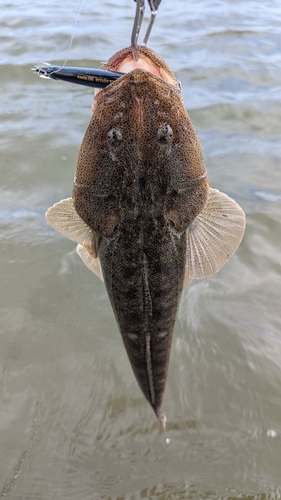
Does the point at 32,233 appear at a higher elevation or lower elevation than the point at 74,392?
higher

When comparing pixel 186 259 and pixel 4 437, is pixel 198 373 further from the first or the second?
pixel 4 437

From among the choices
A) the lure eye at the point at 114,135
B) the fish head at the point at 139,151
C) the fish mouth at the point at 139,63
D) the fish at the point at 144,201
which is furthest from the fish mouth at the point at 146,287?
the fish mouth at the point at 139,63

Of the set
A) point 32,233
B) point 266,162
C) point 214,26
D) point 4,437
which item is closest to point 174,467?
point 4,437

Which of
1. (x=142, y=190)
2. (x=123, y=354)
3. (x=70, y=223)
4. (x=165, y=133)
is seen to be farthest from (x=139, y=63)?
(x=123, y=354)

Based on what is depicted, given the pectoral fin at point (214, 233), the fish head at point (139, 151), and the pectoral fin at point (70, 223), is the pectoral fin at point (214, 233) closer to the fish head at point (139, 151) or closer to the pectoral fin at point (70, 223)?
the fish head at point (139, 151)

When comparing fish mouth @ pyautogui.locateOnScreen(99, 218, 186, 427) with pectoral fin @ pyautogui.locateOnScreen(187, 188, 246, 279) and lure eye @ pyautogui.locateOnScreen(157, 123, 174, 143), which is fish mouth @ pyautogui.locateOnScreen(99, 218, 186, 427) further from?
lure eye @ pyautogui.locateOnScreen(157, 123, 174, 143)

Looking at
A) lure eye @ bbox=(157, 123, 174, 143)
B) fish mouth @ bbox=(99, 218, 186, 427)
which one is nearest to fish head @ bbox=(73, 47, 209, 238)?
lure eye @ bbox=(157, 123, 174, 143)
